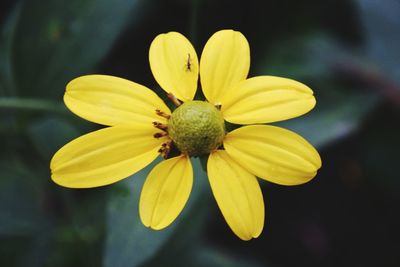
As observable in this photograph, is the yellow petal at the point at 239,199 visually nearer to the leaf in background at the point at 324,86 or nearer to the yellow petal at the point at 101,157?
the yellow petal at the point at 101,157

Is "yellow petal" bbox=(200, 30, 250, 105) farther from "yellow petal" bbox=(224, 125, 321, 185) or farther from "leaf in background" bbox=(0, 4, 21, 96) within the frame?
"leaf in background" bbox=(0, 4, 21, 96)

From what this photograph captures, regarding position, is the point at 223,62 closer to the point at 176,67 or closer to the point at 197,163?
the point at 176,67

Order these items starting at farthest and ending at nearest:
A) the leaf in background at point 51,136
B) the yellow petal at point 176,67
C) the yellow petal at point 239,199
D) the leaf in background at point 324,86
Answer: the leaf in background at point 324,86 < the leaf in background at point 51,136 < the yellow petal at point 176,67 < the yellow petal at point 239,199

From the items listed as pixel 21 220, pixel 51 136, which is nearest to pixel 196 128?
pixel 51 136

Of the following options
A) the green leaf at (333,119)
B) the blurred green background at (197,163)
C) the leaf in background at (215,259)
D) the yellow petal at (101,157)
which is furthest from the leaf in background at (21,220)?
the green leaf at (333,119)

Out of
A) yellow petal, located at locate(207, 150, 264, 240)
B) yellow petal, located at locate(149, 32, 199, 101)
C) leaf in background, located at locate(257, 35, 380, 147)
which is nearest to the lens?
yellow petal, located at locate(207, 150, 264, 240)

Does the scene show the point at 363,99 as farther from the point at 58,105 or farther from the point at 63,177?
the point at 63,177

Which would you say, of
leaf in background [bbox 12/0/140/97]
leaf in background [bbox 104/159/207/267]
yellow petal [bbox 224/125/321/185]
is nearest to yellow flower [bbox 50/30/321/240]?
yellow petal [bbox 224/125/321/185]
